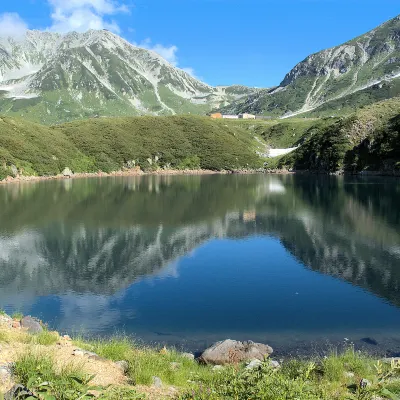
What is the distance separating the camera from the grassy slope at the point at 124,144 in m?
133

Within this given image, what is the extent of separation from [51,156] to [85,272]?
114961 millimetres

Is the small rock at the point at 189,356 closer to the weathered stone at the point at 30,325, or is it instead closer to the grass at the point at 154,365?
the grass at the point at 154,365

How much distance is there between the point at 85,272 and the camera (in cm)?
3275

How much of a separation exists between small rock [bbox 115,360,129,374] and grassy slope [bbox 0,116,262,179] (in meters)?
119

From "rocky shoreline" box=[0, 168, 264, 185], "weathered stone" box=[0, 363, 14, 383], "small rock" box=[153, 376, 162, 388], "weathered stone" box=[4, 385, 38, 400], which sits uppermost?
→ "rocky shoreline" box=[0, 168, 264, 185]

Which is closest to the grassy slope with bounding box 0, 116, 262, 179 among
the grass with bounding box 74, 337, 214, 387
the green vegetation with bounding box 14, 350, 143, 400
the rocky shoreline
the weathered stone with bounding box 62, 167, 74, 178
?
the weathered stone with bounding box 62, 167, 74, 178

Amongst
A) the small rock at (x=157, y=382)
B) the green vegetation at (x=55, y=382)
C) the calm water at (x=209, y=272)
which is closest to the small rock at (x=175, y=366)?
the small rock at (x=157, y=382)

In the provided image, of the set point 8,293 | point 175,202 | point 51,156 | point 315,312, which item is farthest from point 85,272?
point 51,156

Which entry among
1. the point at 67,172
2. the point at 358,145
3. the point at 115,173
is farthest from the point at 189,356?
the point at 358,145

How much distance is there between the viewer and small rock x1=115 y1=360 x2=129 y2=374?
1323 centimetres

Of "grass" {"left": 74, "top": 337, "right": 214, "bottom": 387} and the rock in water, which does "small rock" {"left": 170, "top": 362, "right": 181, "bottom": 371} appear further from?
the rock in water

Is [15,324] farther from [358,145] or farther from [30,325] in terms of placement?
[358,145]

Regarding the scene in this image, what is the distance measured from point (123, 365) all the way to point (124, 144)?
6145 inches

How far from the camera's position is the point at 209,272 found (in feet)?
111
